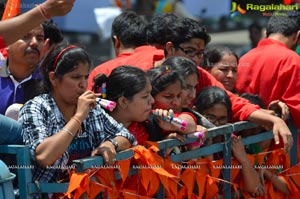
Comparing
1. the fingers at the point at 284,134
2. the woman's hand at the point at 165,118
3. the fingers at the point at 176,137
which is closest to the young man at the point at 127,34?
the fingers at the point at 284,134

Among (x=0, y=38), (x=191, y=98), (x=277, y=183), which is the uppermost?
(x=0, y=38)

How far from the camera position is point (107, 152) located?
4453 millimetres

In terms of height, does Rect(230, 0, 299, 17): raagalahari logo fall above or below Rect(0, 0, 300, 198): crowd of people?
below

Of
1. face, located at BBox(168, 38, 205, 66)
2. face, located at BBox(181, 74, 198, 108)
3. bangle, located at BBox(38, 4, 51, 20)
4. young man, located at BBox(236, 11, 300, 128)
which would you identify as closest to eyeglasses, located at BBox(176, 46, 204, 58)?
face, located at BBox(168, 38, 205, 66)

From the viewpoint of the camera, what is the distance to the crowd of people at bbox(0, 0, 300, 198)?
4473 mm

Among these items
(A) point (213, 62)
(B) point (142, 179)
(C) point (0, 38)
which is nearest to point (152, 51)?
(A) point (213, 62)

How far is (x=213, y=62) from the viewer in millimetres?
6777

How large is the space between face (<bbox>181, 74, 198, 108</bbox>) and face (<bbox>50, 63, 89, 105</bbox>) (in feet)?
2.94

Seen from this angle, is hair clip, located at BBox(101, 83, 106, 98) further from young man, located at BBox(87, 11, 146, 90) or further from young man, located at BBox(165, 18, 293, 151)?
young man, located at BBox(87, 11, 146, 90)

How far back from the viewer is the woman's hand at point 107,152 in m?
4.44

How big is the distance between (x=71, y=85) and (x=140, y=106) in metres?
0.50

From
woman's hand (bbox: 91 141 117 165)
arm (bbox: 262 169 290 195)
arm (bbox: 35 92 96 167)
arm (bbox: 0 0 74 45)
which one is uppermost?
arm (bbox: 0 0 74 45)

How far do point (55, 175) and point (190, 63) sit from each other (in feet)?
4.70

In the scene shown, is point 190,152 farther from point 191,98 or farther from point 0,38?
point 0,38
